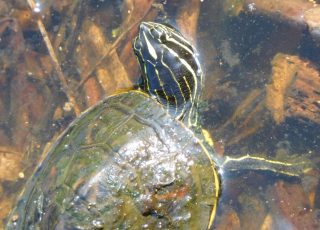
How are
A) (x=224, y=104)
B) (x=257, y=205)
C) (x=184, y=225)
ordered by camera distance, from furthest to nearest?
(x=224, y=104) < (x=257, y=205) < (x=184, y=225)

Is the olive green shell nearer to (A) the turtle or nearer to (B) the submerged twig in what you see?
(A) the turtle

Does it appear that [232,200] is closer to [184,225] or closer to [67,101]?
[184,225]

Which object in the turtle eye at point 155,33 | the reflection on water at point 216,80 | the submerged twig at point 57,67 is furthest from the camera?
the submerged twig at point 57,67

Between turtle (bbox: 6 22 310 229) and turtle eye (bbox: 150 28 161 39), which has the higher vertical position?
turtle eye (bbox: 150 28 161 39)

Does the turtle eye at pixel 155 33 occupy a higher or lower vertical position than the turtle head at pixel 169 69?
higher

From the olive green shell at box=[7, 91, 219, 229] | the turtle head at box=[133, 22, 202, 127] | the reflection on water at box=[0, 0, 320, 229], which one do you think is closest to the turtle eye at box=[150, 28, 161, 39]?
the turtle head at box=[133, 22, 202, 127]

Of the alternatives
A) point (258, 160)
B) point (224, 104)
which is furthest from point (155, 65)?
point (258, 160)

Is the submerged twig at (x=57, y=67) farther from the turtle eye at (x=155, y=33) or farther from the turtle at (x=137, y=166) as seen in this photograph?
the turtle eye at (x=155, y=33)

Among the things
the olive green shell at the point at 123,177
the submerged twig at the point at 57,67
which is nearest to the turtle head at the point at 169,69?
the olive green shell at the point at 123,177
